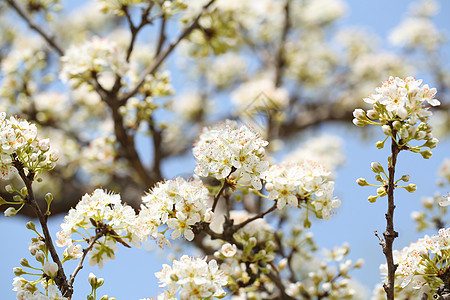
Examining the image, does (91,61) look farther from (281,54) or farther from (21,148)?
(281,54)

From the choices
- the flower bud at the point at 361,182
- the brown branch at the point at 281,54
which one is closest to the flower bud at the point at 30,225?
the flower bud at the point at 361,182

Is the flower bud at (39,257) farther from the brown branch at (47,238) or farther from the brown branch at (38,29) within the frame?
the brown branch at (38,29)

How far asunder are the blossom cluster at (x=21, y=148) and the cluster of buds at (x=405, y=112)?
1432 mm

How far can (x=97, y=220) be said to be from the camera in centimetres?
195

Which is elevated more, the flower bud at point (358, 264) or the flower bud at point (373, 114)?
the flower bud at point (373, 114)

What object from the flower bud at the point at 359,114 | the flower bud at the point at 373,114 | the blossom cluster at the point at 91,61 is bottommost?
the flower bud at the point at 373,114

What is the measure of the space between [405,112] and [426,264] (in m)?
0.68

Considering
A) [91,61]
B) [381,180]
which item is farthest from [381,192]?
[91,61]

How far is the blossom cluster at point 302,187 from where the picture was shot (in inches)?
81.4

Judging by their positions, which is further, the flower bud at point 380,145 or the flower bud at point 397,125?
the flower bud at point 380,145

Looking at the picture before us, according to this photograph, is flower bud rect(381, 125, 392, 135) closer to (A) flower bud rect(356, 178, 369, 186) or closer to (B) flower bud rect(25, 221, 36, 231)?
(A) flower bud rect(356, 178, 369, 186)

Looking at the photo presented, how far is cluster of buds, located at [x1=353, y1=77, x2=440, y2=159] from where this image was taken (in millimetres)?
1772

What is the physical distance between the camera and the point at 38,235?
1.93m

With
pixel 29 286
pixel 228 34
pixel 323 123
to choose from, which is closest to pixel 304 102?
pixel 323 123
